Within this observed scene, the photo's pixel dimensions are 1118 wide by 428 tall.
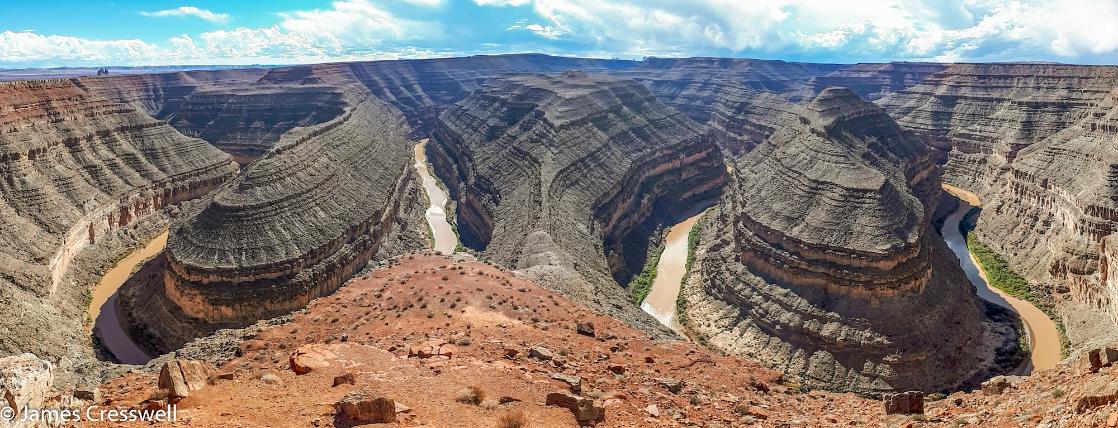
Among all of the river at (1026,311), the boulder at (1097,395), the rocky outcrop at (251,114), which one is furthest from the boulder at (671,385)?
the rocky outcrop at (251,114)

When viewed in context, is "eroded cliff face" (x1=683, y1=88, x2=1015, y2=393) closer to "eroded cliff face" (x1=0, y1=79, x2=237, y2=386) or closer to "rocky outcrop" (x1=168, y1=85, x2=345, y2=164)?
"eroded cliff face" (x1=0, y1=79, x2=237, y2=386)

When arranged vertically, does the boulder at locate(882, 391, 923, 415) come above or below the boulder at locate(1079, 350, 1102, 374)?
below

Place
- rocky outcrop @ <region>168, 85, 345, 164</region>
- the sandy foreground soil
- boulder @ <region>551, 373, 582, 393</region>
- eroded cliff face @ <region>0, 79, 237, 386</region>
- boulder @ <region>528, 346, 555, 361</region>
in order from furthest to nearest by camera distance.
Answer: rocky outcrop @ <region>168, 85, 345, 164</region> < eroded cliff face @ <region>0, 79, 237, 386</region> < boulder @ <region>528, 346, 555, 361</region> < boulder @ <region>551, 373, 582, 393</region> < the sandy foreground soil

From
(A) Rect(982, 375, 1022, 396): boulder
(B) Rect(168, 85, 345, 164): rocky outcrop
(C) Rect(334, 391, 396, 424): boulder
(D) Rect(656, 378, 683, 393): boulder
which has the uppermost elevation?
(B) Rect(168, 85, 345, 164): rocky outcrop

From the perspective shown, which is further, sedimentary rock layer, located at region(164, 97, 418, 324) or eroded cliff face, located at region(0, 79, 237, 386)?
sedimentary rock layer, located at region(164, 97, 418, 324)

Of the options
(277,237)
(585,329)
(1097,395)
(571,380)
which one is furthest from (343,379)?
(277,237)

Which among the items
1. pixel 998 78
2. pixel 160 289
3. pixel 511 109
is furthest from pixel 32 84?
pixel 998 78

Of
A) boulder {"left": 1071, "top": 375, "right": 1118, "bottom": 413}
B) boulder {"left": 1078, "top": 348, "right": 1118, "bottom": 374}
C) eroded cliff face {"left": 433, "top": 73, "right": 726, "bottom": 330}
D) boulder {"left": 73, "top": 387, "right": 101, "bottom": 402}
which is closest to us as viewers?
boulder {"left": 1071, "top": 375, "right": 1118, "bottom": 413}

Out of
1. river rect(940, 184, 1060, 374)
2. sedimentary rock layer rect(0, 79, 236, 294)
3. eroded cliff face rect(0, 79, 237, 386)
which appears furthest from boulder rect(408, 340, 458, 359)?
sedimentary rock layer rect(0, 79, 236, 294)
